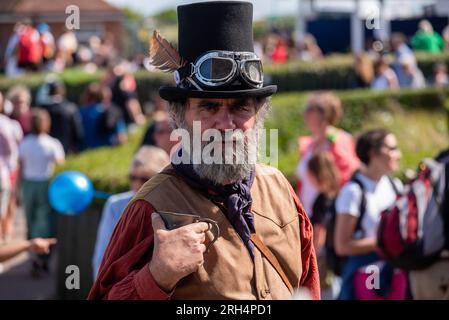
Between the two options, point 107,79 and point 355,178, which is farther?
point 107,79

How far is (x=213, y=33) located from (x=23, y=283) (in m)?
6.33

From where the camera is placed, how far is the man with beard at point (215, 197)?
3338mm

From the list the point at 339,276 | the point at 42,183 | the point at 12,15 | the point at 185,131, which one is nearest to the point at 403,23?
the point at 12,15

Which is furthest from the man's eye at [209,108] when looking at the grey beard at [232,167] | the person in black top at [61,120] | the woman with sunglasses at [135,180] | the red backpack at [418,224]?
the person in black top at [61,120]

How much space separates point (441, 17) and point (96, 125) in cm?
1307

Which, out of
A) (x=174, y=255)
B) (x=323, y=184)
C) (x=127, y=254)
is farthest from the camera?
(x=323, y=184)

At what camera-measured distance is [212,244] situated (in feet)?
11.1

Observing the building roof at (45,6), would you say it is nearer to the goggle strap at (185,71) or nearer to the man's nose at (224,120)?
the goggle strap at (185,71)

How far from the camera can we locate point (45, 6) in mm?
25078

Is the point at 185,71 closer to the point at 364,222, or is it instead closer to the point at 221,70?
the point at 221,70

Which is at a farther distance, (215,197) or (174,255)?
(215,197)

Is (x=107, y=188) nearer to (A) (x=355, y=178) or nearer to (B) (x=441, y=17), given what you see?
(A) (x=355, y=178)

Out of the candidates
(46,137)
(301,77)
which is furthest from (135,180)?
(301,77)

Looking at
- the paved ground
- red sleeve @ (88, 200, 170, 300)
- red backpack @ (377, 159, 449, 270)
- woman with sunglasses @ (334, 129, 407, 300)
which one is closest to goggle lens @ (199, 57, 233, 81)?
red sleeve @ (88, 200, 170, 300)
